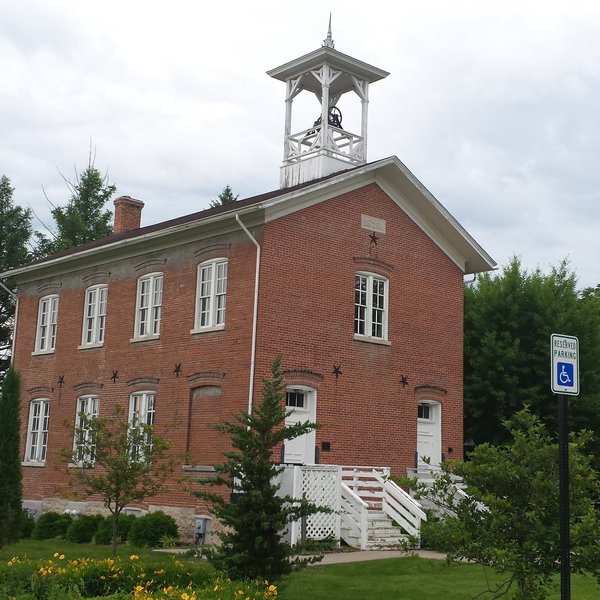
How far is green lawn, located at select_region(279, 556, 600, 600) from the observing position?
1318 centimetres

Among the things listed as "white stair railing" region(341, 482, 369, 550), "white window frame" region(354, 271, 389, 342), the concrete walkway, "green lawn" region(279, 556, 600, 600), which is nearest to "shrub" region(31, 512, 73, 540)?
"white stair railing" region(341, 482, 369, 550)

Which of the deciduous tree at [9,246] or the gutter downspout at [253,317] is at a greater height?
the deciduous tree at [9,246]

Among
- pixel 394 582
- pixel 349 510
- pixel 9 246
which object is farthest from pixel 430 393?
A: pixel 9 246

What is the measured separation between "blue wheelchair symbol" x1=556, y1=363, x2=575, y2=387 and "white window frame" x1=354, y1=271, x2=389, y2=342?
14499 mm

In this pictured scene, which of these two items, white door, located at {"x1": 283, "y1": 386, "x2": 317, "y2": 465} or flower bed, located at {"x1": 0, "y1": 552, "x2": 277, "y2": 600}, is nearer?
flower bed, located at {"x1": 0, "y1": 552, "x2": 277, "y2": 600}

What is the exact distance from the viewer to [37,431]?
28.0 meters

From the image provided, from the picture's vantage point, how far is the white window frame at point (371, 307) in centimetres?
2288

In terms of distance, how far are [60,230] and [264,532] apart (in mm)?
37354

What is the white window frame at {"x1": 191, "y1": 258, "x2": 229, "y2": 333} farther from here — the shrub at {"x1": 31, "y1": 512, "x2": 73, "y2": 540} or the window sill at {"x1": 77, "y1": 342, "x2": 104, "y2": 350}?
the shrub at {"x1": 31, "y1": 512, "x2": 73, "y2": 540}

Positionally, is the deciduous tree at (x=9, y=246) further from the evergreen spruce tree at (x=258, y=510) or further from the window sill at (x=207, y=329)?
the evergreen spruce tree at (x=258, y=510)

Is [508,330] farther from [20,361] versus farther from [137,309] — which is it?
[20,361]

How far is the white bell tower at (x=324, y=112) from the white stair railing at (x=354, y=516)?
904 cm

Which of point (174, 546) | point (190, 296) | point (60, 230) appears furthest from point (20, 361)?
point (60, 230)

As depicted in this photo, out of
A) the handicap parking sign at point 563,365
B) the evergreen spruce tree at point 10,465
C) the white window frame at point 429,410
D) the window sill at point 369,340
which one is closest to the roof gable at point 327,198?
the window sill at point 369,340
